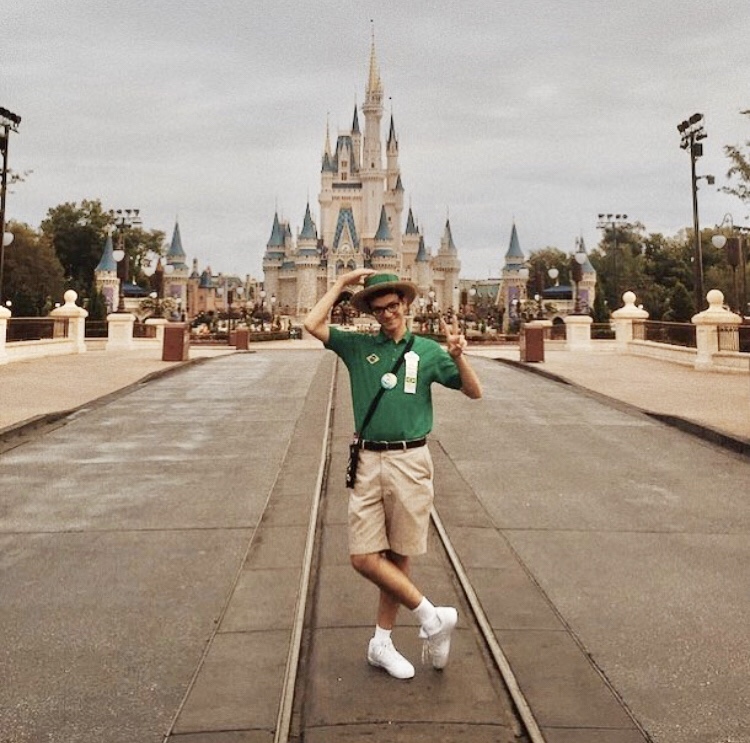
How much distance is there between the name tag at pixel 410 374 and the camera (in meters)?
3.39

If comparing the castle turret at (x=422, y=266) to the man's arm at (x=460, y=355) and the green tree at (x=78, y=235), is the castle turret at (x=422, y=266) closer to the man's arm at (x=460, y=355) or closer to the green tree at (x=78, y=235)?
the green tree at (x=78, y=235)

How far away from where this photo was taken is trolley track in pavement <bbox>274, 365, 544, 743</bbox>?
2.97 metres

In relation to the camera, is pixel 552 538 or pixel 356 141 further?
pixel 356 141

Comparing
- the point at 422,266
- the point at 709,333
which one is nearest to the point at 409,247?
the point at 422,266

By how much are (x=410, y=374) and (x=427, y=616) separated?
3.51 ft

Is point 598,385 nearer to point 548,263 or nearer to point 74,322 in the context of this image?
point 74,322

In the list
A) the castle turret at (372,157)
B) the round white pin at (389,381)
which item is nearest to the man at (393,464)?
the round white pin at (389,381)

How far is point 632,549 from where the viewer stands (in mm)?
5426

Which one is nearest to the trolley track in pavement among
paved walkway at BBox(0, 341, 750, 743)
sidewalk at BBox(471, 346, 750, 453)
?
paved walkway at BBox(0, 341, 750, 743)

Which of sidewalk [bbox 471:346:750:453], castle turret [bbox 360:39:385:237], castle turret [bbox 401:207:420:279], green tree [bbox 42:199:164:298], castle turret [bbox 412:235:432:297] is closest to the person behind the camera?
sidewalk [bbox 471:346:750:453]

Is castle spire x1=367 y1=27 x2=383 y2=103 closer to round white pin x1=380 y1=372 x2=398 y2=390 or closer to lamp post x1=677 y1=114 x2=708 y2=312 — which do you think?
lamp post x1=677 y1=114 x2=708 y2=312

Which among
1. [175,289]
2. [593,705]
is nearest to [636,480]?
[593,705]

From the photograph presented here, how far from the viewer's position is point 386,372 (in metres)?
3.41

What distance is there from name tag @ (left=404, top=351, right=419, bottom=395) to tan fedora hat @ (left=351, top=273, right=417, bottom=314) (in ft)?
0.94
